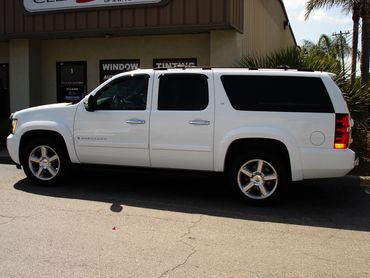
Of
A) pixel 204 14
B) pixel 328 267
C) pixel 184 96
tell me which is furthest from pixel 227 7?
pixel 328 267

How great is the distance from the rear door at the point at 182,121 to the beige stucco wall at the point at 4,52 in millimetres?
8948

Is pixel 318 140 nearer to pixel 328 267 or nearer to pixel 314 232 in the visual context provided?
pixel 314 232

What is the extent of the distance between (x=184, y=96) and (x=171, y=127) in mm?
501

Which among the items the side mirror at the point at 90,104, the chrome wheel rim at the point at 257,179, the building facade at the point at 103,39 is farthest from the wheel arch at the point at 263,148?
the building facade at the point at 103,39

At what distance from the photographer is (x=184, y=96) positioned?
6938 mm

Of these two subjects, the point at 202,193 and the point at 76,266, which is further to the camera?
the point at 202,193

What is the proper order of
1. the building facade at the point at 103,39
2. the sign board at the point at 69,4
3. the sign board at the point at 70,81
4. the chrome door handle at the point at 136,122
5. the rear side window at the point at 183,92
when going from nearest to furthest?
the rear side window at the point at 183,92 < the chrome door handle at the point at 136,122 < the building facade at the point at 103,39 < the sign board at the point at 69,4 < the sign board at the point at 70,81

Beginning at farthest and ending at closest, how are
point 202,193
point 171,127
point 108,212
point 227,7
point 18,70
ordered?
point 18,70 → point 227,7 → point 202,193 → point 171,127 → point 108,212

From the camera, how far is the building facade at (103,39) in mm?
10938

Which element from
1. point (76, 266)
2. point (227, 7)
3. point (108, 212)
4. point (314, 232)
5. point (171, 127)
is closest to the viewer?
point (76, 266)

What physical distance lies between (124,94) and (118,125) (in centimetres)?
49

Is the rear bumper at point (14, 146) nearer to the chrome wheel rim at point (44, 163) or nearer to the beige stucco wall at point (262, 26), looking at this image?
the chrome wheel rim at point (44, 163)

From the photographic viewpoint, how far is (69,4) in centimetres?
1170

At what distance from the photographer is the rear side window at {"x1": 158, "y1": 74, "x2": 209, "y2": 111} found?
6820mm
